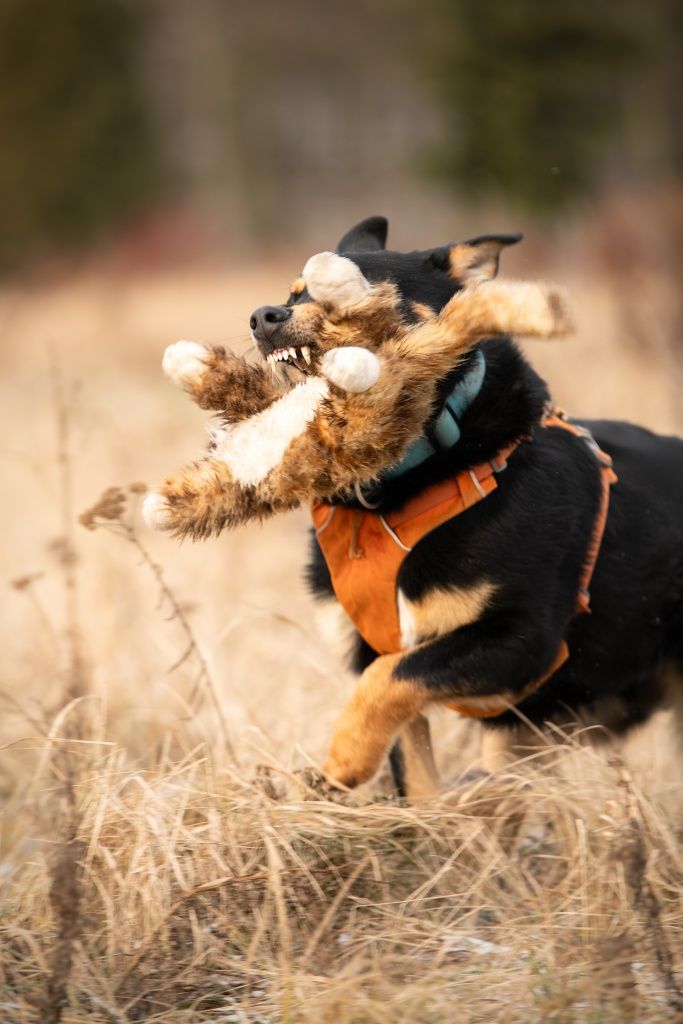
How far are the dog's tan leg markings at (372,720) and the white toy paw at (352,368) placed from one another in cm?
82

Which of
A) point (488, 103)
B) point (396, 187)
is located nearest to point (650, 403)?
point (488, 103)

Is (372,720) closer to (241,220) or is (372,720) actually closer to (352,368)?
(352,368)

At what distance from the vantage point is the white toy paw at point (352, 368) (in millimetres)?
2791

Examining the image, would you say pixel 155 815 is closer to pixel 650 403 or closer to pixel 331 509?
pixel 331 509

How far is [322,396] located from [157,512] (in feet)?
1.62

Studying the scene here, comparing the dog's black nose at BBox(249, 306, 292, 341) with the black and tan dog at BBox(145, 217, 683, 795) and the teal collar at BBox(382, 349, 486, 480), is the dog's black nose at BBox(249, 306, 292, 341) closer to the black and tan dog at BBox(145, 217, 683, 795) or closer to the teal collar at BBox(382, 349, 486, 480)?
the black and tan dog at BBox(145, 217, 683, 795)

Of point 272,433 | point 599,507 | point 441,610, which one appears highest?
point 272,433

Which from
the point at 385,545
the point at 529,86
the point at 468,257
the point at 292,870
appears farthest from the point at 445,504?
the point at 529,86

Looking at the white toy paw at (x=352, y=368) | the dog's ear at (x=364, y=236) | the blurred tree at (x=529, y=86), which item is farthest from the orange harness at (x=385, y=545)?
the blurred tree at (x=529, y=86)

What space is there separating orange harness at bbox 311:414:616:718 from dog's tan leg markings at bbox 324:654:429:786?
0.15 metres

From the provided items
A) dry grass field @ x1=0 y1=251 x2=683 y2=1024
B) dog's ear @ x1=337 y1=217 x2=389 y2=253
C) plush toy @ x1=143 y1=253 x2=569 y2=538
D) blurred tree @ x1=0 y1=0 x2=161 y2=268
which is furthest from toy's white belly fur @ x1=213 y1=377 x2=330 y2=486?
blurred tree @ x1=0 y1=0 x2=161 y2=268

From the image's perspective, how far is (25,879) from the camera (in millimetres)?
3184

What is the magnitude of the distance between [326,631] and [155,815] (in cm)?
83

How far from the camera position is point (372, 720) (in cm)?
320
